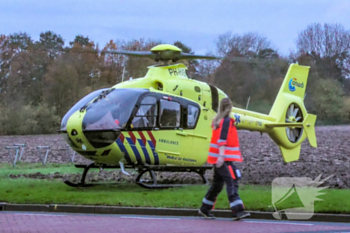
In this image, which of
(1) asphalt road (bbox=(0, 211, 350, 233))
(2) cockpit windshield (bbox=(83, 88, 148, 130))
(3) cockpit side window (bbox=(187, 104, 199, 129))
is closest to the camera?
(1) asphalt road (bbox=(0, 211, 350, 233))

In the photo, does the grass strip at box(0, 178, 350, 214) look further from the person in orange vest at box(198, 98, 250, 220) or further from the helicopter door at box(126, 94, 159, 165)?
the person in orange vest at box(198, 98, 250, 220)

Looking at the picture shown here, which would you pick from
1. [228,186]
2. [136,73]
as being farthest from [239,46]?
[228,186]

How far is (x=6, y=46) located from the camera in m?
48.5

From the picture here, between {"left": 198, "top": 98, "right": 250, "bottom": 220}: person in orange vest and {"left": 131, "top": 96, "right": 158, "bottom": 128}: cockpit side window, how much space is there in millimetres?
5039

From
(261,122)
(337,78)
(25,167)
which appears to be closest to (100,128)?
(261,122)

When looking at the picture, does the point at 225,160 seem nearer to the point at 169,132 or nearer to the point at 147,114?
the point at 147,114

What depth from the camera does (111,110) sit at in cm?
1356

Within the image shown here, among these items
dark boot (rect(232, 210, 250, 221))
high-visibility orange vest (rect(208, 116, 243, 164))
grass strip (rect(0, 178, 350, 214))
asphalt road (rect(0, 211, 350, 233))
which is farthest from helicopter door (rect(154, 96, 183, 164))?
dark boot (rect(232, 210, 250, 221))

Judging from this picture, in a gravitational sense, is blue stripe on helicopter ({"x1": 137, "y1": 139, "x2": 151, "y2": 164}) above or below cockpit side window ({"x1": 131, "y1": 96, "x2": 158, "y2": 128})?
below

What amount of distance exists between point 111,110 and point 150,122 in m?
1.25

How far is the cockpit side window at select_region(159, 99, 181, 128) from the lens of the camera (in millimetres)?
14406

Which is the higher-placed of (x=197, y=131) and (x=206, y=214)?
(x=197, y=131)

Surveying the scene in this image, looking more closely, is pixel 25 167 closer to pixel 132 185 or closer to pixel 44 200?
pixel 132 185

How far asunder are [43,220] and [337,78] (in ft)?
114
